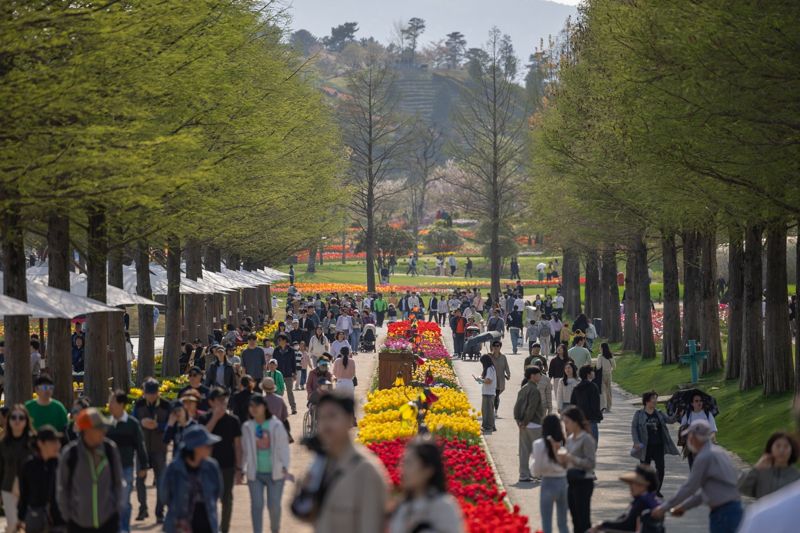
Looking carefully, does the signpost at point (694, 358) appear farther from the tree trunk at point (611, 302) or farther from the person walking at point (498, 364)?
the tree trunk at point (611, 302)

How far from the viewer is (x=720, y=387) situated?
91.1 feet

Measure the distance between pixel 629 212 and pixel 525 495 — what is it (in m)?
15.9

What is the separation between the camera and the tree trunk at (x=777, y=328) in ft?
78.3

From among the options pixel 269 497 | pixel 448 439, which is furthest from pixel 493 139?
pixel 269 497

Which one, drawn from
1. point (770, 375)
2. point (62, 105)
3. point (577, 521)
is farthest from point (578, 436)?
point (770, 375)

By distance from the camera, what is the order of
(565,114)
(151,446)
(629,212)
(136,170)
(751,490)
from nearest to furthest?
(751,490) < (151,446) < (136,170) < (629,212) < (565,114)

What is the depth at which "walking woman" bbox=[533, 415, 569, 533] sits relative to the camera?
40.5 feet

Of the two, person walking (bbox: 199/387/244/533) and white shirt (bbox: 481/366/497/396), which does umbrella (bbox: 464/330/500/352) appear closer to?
white shirt (bbox: 481/366/497/396)

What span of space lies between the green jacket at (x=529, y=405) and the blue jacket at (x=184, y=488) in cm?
730

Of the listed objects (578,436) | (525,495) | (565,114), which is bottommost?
(525,495)

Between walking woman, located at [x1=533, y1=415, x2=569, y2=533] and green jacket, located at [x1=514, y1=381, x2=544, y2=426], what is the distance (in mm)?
4545

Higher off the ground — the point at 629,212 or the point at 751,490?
the point at 629,212

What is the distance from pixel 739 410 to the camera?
77.5 feet

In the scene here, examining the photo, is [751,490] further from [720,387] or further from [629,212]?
[629,212]
